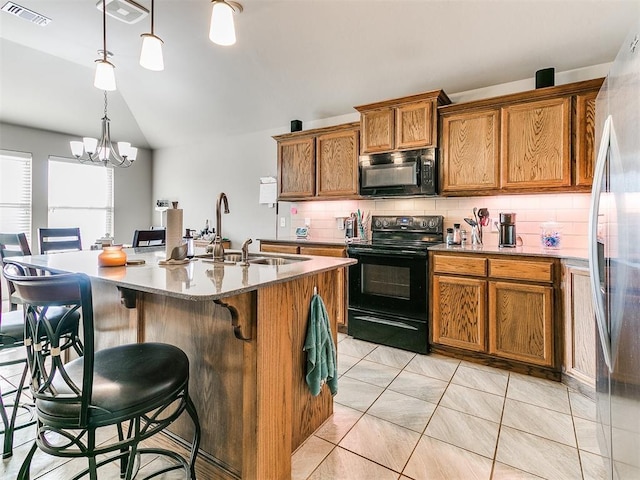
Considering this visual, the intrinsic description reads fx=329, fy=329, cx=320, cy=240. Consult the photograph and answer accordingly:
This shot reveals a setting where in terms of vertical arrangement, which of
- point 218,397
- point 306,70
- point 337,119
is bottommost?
point 218,397

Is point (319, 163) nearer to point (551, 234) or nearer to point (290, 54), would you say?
point (290, 54)

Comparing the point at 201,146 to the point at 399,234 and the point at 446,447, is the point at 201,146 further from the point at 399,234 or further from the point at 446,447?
the point at 446,447

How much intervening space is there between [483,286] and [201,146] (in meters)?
4.77

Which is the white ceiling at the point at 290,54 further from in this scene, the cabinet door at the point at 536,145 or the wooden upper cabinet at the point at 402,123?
the cabinet door at the point at 536,145

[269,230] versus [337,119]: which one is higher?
[337,119]

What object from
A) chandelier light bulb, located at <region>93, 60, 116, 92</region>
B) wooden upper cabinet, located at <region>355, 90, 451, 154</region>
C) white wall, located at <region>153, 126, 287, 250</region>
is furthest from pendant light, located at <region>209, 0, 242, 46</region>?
white wall, located at <region>153, 126, 287, 250</region>

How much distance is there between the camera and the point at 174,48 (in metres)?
3.64

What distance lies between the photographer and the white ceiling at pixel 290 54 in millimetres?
2641

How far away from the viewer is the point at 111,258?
1682 mm

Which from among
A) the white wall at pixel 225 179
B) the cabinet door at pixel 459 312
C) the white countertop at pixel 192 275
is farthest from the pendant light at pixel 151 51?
the white wall at pixel 225 179

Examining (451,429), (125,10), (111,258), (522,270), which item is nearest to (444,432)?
(451,429)

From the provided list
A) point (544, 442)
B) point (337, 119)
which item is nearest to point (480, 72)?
point (337, 119)

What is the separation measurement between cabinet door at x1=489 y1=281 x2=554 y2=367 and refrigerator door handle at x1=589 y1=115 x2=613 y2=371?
112 centimetres

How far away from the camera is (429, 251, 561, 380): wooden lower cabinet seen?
244 cm
